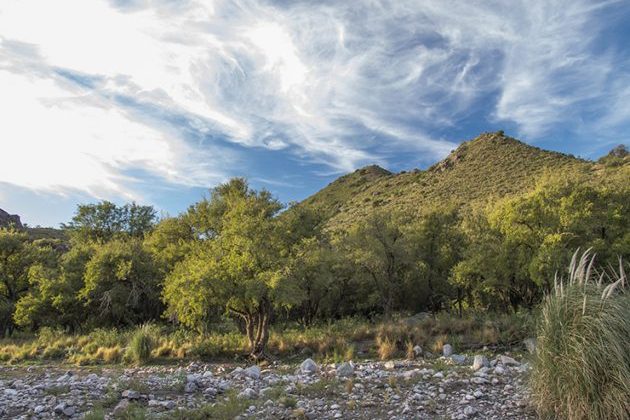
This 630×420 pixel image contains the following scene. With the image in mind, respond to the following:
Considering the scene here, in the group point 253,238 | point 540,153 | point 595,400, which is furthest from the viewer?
point 540,153

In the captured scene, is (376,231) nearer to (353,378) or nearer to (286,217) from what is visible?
(286,217)

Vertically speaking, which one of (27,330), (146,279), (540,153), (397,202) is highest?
(540,153)

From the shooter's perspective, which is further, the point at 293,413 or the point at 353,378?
the point at 353,378

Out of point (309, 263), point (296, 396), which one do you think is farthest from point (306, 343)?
point (296, 396)

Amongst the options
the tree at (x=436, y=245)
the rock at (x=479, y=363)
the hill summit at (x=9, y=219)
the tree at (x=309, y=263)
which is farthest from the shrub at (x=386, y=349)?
the hill summit at (x=9, y=219)

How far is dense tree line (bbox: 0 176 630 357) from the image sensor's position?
70.1 feet

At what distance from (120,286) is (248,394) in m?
24.2

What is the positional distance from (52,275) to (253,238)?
19.9 m

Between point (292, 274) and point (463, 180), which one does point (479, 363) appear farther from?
point (463, 180)

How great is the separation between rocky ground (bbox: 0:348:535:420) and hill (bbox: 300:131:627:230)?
40363mm

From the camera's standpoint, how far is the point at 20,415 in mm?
9148

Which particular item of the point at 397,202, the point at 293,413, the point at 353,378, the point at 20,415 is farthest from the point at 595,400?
the point at 397,202

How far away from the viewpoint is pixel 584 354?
7.21m

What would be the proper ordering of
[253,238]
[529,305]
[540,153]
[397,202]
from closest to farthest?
[253,238] < [529,305] < [397,202] < [540,153]
